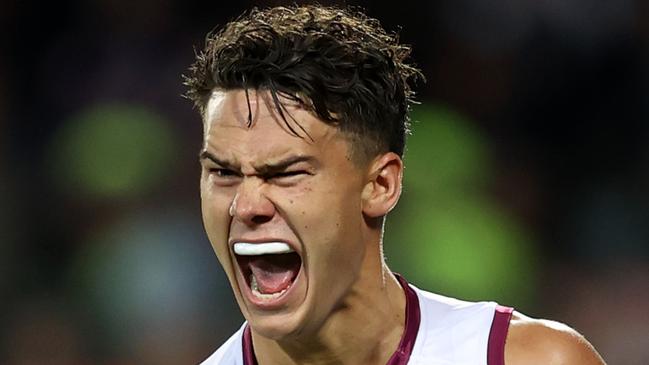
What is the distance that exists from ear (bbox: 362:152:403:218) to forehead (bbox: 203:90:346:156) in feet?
0.51

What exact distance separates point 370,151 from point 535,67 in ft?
9.18

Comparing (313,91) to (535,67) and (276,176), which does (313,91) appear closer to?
(276,176)

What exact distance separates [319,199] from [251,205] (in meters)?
0.15

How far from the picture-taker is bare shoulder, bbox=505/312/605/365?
2502mm

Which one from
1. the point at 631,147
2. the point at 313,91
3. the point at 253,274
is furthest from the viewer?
the point at 631,147

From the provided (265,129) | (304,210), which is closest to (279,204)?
(304,210)

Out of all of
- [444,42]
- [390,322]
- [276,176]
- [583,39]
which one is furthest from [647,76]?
[276,176]

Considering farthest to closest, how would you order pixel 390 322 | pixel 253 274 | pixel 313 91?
pixel 390 322 < pixel 253 274 < pixel 313 91

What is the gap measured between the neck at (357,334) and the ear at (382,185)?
17 cm

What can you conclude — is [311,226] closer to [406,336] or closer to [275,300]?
[275,300]

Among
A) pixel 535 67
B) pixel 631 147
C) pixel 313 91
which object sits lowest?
pixel 631 147

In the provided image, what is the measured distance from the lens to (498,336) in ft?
8.37

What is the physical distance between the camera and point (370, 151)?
2.40 metres

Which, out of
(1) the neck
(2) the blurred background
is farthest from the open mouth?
(2) the blurred background
